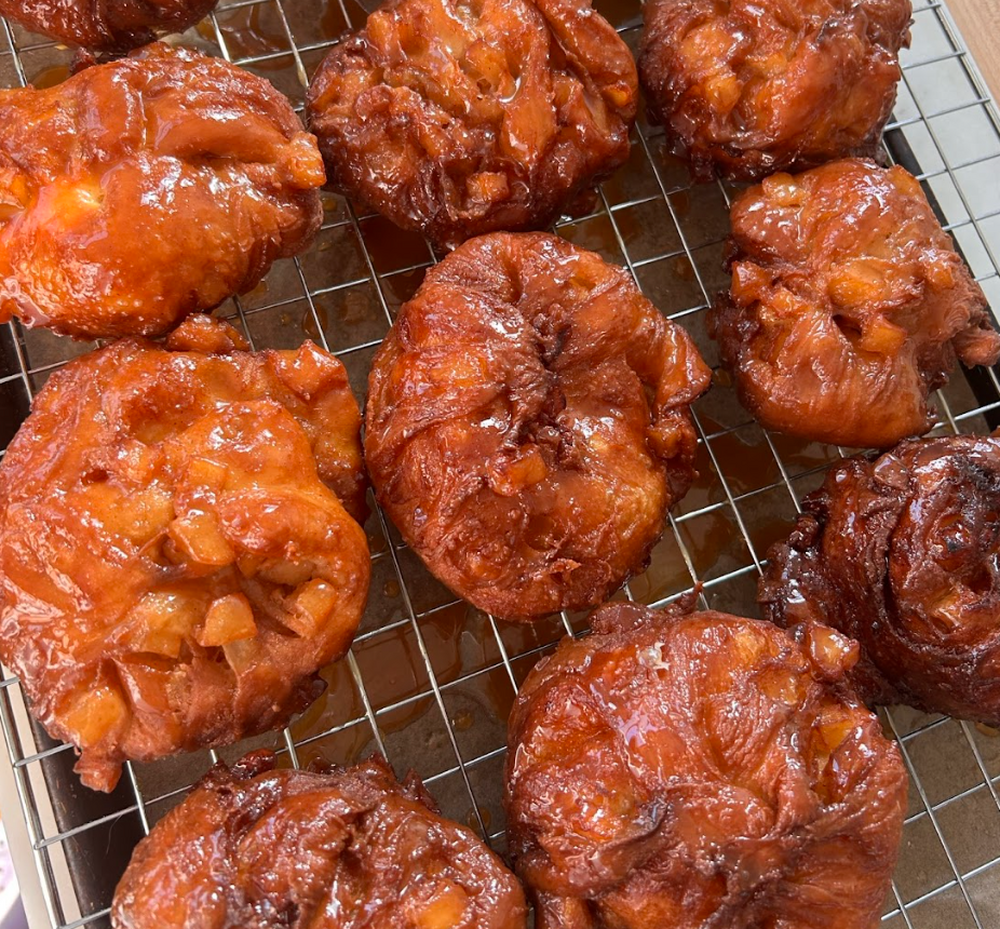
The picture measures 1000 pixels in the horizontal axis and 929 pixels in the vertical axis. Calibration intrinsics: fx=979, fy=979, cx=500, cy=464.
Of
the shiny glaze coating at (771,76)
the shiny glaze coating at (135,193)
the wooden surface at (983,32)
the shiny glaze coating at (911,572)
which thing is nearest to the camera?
the shiny glaze coating at (135,193)

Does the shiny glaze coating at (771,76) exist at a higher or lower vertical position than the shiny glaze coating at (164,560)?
higher

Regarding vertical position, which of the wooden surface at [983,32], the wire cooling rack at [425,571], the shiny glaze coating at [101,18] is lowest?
the wire cooling rack at [425,571]

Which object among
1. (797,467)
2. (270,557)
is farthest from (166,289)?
(797,467)

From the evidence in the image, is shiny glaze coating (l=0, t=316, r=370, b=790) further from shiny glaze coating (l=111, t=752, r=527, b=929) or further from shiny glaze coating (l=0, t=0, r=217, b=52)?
shiny glaze coating (l=0, t=0, r=217, b=52)

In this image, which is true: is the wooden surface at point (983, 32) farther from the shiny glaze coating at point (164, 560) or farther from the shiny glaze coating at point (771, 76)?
the shiny glaze coating at point (164, 560)

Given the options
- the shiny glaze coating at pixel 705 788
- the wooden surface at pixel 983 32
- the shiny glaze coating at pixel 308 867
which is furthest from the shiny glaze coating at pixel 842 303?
the shiny glaze coating at pixel 308 867

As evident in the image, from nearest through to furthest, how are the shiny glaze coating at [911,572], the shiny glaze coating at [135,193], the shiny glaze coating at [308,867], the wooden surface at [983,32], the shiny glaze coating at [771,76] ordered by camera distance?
1. the shiny glaze coating at [308,867]
2. the shiny glaze coating at [135,193]
3. the shiny glaze coating at [911,572]
4. the shiny glaze coating at [771,76]
5. the wooden surface at [983,32]

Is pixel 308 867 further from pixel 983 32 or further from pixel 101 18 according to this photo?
pixel 983 32

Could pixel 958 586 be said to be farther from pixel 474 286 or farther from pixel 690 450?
pixel 474 286
